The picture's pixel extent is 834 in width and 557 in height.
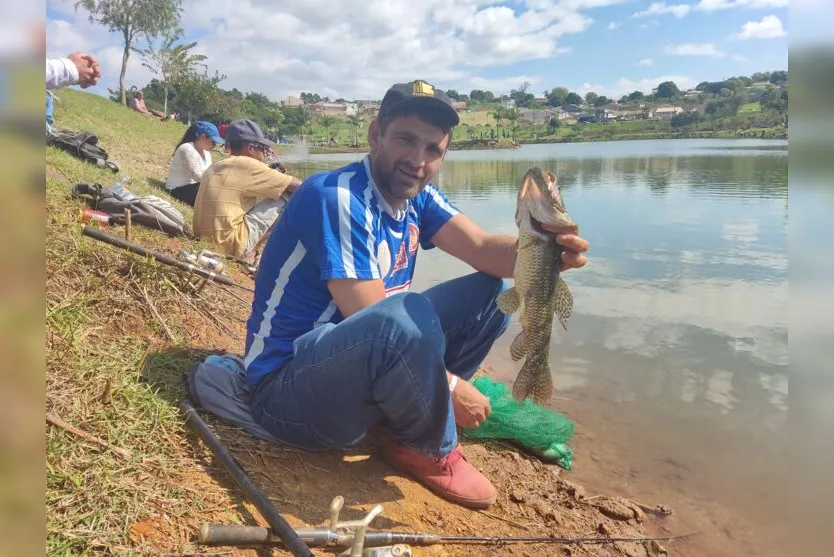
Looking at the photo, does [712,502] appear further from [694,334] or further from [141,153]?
[141,153]

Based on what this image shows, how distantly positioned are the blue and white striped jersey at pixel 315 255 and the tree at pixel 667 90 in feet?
467

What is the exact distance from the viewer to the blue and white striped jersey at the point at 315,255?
256 cm

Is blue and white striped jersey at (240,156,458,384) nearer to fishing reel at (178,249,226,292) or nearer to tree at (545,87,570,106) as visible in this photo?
fishing reel at (178,249,226,292)

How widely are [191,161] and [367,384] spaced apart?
7.62m

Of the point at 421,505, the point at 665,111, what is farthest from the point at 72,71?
the point at 665,111

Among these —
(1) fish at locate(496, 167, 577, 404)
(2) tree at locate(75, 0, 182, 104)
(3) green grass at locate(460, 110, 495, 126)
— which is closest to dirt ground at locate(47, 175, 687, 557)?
(1) fish at locate(496, 167, 577, 404)

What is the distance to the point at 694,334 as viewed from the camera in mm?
6316

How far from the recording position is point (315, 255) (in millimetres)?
2578

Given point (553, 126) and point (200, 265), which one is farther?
point (553, 126)

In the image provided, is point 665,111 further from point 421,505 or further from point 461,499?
point 421,505

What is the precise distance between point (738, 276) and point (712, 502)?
600 cm

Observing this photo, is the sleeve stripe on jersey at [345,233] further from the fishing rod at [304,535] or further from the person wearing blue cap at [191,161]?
the person wearing blue cap at [191,161]

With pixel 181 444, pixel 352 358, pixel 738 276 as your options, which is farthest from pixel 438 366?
pixel 738 276

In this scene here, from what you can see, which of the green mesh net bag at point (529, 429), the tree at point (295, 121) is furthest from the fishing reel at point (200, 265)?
the tree at point (295, 121)
